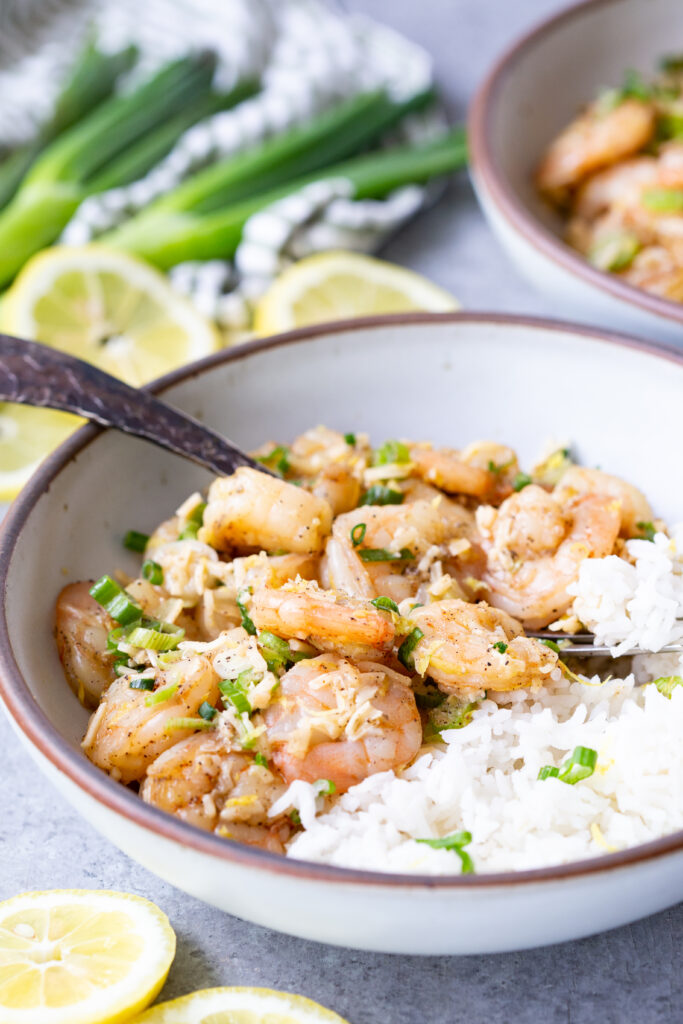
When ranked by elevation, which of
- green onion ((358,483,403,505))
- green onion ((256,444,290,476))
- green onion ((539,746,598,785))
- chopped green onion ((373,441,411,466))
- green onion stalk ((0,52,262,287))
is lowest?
green onion ((539,746,598,785))

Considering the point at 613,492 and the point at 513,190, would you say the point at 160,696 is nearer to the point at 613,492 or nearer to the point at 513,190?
the point at 613,492

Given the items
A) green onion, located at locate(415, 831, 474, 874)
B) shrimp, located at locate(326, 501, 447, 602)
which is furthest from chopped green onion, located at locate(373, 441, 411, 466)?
green onion, located at locate(415, 831, 474, 874)

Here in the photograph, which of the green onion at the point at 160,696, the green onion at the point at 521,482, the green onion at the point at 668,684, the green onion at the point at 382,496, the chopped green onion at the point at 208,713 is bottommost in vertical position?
the green onion at the point at 668,684

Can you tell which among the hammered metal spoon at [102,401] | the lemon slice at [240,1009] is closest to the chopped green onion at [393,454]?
the hammered metal spoon at [102,401]

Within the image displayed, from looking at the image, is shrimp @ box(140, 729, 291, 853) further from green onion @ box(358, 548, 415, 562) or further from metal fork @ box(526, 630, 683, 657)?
metal fork @ box(526, 630, 683, 657)

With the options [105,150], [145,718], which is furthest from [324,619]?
[105,150]

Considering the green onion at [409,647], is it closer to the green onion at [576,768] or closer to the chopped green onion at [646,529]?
the green onion at [576,768]
